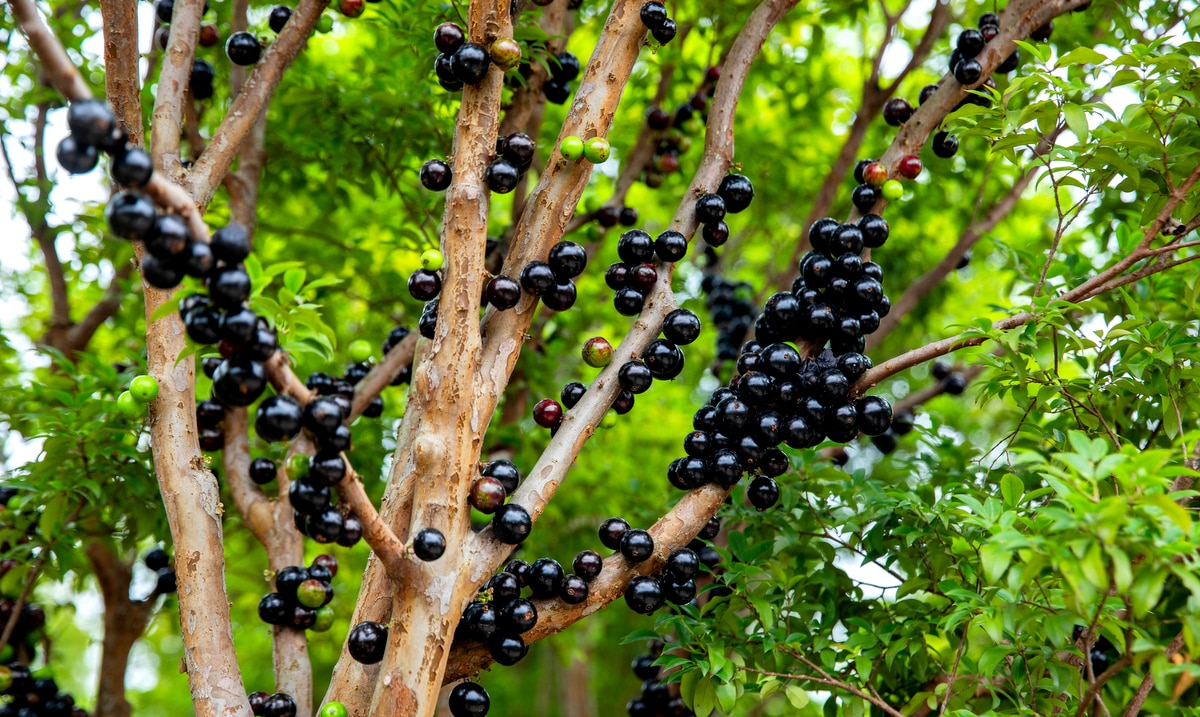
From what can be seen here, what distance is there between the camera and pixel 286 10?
4.12 m

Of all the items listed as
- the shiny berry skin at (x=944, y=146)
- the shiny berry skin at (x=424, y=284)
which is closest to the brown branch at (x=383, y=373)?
the shiny berry skin at (x=424, y=284)

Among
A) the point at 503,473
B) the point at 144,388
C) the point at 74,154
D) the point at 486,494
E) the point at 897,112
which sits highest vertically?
the point at 897,112

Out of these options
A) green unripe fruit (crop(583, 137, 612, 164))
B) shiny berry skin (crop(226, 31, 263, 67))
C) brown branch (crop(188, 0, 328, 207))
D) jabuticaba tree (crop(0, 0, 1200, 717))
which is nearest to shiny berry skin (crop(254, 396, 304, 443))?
jabuticaba tree (crop(0, 0, 1200, 717))

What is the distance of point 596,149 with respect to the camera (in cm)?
335

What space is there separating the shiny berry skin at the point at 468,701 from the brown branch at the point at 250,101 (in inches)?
80.3

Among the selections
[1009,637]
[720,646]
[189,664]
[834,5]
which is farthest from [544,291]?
[834,5]

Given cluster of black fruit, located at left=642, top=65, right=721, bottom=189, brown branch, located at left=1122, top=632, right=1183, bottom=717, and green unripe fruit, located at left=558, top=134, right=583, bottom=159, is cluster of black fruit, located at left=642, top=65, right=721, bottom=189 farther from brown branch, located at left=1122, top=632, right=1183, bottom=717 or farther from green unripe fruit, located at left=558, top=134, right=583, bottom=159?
brown branch, located at left=1122, top=632, right=1183, bottom=717

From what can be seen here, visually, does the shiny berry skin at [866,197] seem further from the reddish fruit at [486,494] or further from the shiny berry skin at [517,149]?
the reddish fruit at [486,494]

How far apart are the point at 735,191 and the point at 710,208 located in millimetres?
172

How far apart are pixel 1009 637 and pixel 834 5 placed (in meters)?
4.08

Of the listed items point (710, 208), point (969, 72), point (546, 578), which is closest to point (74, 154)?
point (546, 578)

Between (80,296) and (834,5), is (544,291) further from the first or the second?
(80,296)

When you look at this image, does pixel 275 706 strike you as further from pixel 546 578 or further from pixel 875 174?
pixel 875 174

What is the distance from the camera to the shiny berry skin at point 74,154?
2078 mm
